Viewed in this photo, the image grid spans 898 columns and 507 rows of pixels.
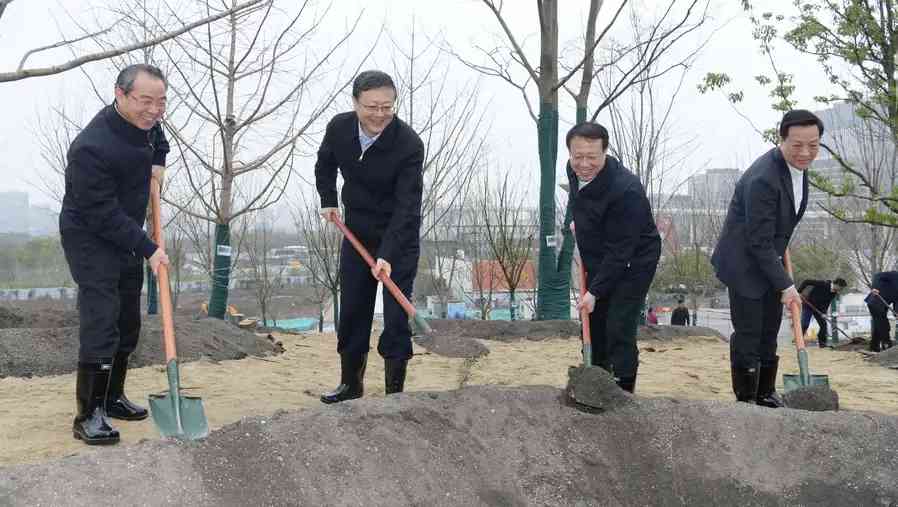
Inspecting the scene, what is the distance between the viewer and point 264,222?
19672 mm

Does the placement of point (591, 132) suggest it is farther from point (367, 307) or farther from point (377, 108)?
point (367, 307)

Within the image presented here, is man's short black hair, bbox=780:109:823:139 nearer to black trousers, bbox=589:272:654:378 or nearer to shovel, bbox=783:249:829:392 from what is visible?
shovel, bbox=783:249:829:392

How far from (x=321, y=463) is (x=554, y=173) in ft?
27.4

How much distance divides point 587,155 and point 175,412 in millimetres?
2079

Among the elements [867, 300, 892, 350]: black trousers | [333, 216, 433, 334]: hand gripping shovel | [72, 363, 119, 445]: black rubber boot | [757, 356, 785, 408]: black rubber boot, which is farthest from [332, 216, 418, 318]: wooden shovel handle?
[867, 300, 892, 350]: black trousers

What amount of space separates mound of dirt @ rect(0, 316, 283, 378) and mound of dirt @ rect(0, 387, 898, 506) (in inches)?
131

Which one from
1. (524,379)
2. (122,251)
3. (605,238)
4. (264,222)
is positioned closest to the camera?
(122,251)

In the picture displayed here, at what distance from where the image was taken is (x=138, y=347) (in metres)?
5.86

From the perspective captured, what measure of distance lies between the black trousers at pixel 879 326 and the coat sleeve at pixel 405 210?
7.93 metres

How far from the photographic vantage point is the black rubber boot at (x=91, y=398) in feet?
10.4

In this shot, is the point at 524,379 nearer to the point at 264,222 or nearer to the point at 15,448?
the point at 15,448

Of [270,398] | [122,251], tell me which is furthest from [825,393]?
[122,251]

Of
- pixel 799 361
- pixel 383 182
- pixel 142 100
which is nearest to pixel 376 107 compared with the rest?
pixel 383 182

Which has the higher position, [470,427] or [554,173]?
[554,173]
